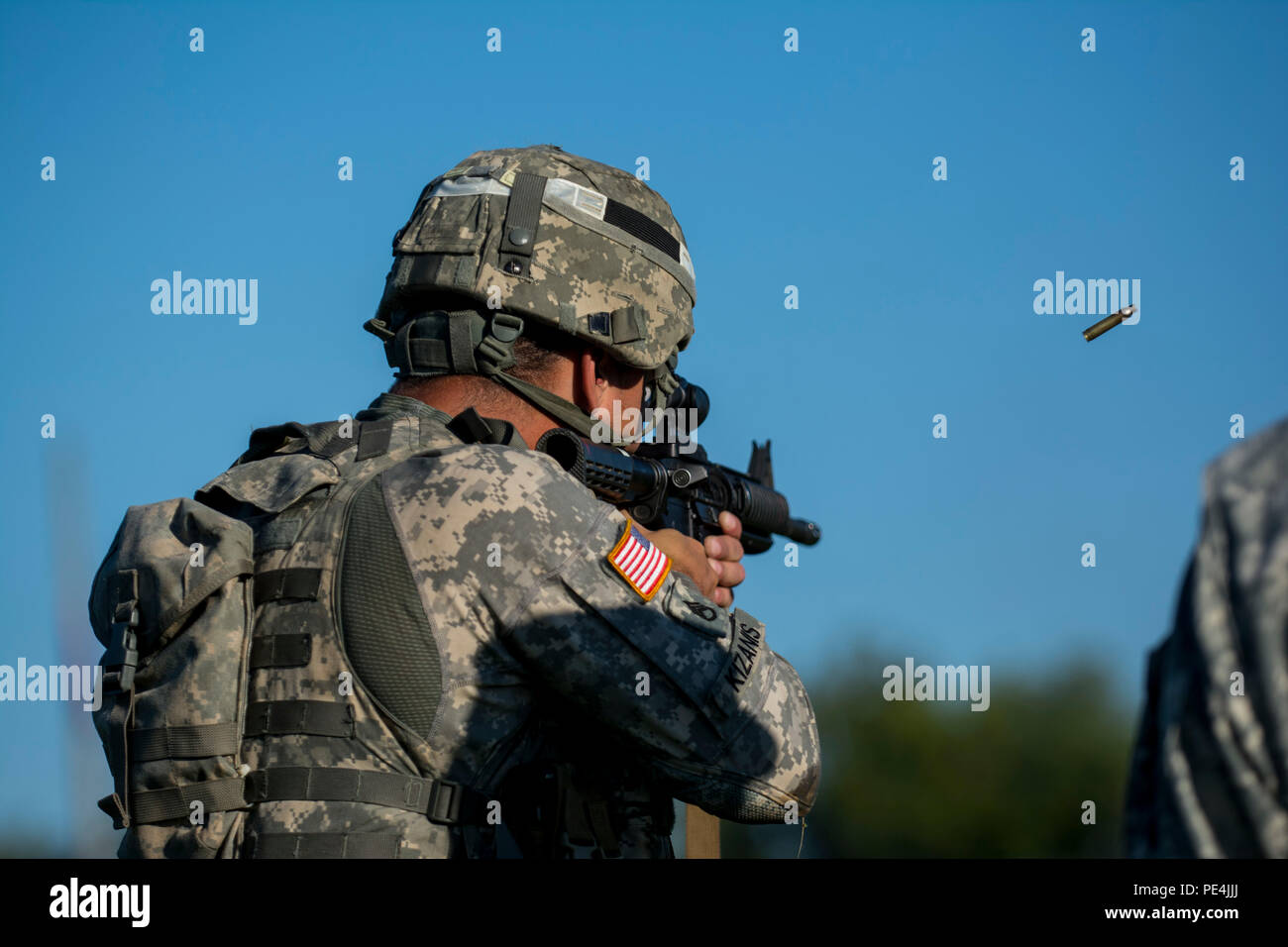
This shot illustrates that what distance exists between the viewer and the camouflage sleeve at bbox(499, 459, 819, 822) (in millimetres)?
4242

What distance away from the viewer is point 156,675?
432 centimetres

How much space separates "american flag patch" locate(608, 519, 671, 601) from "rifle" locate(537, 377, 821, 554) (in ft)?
2.83

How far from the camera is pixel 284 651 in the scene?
14.0ft

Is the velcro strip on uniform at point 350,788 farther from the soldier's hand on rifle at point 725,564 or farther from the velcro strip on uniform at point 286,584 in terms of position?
the soldier's hand on rifle at point 725,564

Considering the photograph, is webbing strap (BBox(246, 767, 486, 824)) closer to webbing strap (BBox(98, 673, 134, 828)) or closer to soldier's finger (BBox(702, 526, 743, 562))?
webbing strap (BBox(98, 673, 134, 828))

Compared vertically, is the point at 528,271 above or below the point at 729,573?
above

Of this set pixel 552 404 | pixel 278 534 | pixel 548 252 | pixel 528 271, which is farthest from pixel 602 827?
pixel 548 252

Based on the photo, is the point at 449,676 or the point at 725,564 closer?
the point at 449,676

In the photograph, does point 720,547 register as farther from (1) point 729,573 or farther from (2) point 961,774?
(2) point 961,774

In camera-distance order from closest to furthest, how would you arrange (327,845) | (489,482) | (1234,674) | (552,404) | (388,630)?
(1234,674) → (327,845) → (388,630) → (489,482) → (552,404)

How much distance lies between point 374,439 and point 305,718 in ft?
3.10

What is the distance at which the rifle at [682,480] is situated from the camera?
5457 mm
